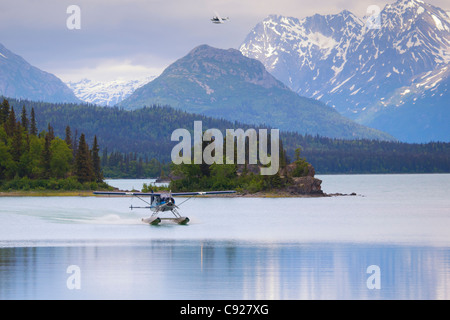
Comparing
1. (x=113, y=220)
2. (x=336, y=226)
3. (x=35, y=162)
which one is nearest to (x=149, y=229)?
(x=113, y=220)

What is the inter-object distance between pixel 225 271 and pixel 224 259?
5.66 metres

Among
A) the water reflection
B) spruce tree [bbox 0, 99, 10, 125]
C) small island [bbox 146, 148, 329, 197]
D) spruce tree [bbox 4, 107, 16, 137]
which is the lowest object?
the water reflection

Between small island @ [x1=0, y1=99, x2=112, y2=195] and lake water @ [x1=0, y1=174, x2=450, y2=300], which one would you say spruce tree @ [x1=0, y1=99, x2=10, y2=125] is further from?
lake water @ [x1=0, y1=174, x2=450, y2=300]

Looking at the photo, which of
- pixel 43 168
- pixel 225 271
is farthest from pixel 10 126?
pixel 225 271

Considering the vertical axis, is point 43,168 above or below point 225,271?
above

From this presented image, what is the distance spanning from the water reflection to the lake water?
0.06 meters

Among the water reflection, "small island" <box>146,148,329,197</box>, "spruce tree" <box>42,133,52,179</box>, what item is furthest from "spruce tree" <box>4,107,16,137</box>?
the water reflection

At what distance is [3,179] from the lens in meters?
166

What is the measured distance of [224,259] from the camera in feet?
165

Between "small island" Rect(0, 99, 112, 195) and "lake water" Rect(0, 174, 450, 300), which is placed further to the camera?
"small island" Rect(0, 99, 112, 195)

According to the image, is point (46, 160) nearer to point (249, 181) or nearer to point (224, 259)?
point (249, 181)

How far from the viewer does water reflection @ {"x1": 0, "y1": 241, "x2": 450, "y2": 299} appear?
37219 mm
